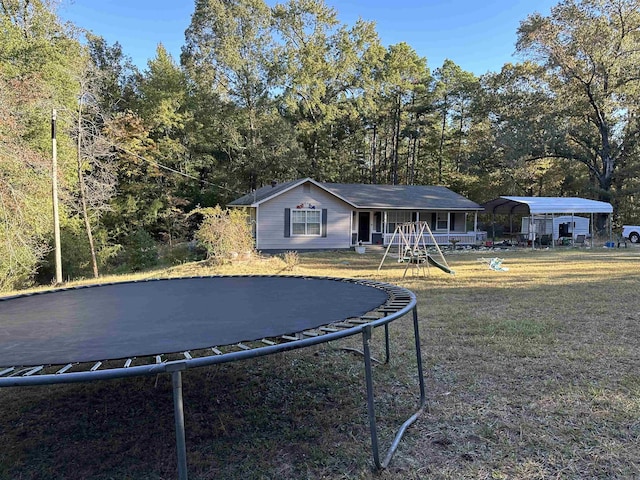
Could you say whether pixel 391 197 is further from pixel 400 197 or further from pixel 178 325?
pixel 178 325

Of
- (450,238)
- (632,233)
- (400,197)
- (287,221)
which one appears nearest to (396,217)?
(400,197)

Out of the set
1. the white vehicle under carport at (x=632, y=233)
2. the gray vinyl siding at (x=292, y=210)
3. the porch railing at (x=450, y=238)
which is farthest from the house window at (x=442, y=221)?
the white vehicle under carport at (x=632, y=233)

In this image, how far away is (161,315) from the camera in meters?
3.07

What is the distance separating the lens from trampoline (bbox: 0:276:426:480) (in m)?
1.78

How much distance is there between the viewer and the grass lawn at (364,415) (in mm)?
2244

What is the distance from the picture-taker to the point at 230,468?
7.38 feet

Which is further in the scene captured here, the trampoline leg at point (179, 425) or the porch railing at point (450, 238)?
the porch railing at point (450, 238)

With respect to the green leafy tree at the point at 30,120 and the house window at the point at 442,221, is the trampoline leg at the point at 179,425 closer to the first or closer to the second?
the green leafy tree at the point at 30,120

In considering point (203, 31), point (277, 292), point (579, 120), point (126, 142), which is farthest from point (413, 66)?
point (277, 292)

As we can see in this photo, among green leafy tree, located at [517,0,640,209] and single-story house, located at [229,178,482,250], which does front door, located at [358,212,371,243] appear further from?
green leafy tree, located at [517,0,640,209]

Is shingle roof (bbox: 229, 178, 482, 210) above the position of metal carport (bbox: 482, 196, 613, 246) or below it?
above

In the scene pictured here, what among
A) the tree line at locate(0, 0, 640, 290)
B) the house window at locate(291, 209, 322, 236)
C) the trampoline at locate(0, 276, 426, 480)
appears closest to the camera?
the trampoline at locate(0, 276, 426, 480)

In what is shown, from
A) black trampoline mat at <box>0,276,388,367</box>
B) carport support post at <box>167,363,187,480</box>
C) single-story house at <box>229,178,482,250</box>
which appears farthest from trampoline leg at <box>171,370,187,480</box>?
single-story house at <box>229,178,482,250</box>

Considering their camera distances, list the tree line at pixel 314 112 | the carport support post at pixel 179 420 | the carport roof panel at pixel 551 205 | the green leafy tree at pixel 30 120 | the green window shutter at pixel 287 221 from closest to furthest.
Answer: the carport support post at pixel 179 420 → the green leafy tree at pixel 30 120 → the green window shutter at pixel 287 221 → the carport roof panel at pixel 551 205 → the tree line at pixel 314 112
